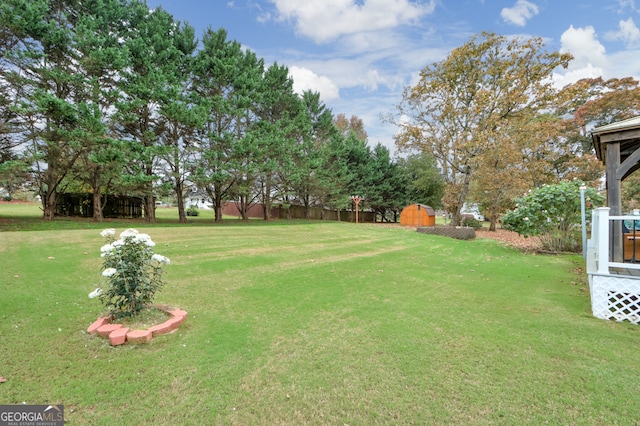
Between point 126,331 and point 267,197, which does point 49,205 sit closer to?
point 267,197

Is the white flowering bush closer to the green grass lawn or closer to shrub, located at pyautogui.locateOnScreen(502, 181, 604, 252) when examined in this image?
the green grass lawn

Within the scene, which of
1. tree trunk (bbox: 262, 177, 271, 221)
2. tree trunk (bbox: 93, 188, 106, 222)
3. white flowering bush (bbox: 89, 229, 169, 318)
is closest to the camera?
white flowering bush (bbox: 89, 229, 169, 318)

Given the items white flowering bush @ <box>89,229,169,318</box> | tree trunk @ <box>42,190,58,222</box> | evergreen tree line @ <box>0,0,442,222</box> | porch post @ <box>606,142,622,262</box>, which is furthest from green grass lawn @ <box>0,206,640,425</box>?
tree trunk @ <box>42,190,58,222</box>

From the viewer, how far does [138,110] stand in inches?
629

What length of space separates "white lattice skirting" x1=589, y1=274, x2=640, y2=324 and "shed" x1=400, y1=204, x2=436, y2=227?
1949cm

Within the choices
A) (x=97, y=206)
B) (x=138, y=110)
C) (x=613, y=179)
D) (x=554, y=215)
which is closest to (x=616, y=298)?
(x=613, y=179)

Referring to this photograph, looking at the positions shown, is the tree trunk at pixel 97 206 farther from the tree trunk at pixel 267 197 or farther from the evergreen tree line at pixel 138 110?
the tree trunk at pixel 267 197

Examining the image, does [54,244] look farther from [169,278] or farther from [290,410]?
[290,410]

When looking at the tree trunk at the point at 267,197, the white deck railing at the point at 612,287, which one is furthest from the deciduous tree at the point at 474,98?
the white deck railing at the point at 612,287

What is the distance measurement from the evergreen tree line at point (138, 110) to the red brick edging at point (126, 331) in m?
12.2

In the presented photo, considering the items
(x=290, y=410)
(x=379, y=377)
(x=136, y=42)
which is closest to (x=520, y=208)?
(x=379, y=377)

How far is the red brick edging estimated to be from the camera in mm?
3000

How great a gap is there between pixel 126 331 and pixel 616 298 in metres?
6.23

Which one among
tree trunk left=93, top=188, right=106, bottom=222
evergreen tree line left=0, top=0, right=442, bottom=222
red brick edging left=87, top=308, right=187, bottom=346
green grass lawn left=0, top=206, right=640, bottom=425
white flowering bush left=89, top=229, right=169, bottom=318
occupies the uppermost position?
evergreen tree line left=0, top=0, right=442, bottom=222
